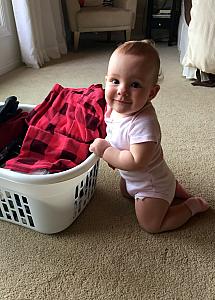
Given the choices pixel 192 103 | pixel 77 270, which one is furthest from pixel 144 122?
pixel 192 103

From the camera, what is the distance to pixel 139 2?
11.2 feet

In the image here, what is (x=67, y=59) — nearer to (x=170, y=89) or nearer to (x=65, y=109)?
(x=170, y=89)

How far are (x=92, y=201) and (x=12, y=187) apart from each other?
0.93 ft

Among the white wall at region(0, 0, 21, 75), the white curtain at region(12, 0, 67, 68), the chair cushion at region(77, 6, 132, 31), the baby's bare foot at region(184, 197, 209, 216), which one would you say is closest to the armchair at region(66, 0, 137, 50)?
the chair cushion at region(77, 6, 132, 31)

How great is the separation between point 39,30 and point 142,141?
192cm

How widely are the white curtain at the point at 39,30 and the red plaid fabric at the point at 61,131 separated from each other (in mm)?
1394

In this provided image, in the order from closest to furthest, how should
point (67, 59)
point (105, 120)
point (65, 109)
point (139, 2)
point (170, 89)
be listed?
1. point (105, 120)
2. point (65, 109)
3. point (170, 89)
4. point (67, 59)
5. point (139, 2)

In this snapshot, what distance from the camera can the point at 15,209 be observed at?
87 centimetres

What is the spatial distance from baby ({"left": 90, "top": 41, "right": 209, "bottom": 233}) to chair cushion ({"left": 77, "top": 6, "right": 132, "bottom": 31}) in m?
2.09

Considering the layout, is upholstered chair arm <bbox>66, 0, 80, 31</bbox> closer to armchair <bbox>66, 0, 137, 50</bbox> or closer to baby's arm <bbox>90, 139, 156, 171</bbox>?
armchair <bbox>66, 0, 137, 50</bbox>

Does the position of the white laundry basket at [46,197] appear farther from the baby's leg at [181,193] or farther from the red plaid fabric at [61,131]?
the baby's leg at [181,193]

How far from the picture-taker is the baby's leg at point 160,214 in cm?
87

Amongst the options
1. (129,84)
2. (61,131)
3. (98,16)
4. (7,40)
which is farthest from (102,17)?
(129,84)

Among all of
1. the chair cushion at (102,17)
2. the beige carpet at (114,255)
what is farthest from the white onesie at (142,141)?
the chair cushion at (102,17)
